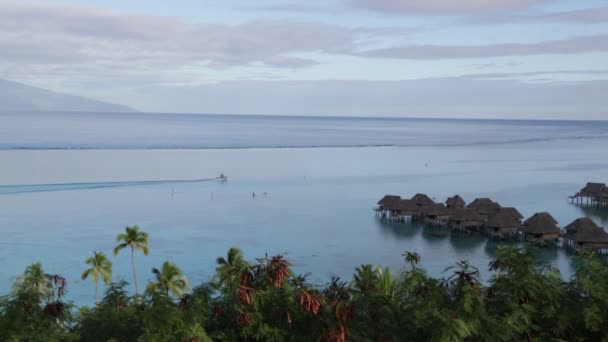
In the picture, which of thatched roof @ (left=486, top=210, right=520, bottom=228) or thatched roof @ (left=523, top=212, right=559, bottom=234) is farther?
thatched roof @ (left=486, top=210, right=520, bottom=228)

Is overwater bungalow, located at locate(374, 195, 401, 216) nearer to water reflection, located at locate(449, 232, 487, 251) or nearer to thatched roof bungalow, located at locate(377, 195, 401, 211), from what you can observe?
thatched roof bungalow, located at locate(377, 195, 401, 211)

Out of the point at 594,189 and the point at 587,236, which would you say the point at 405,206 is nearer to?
the point at 587,236

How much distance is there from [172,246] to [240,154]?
51.2m

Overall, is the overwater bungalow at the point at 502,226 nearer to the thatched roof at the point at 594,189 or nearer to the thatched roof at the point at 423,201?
the thatched roof at the point at 423,201

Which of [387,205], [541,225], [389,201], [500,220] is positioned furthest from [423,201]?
[541,225]

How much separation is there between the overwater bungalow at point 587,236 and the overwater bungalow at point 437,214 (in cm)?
652

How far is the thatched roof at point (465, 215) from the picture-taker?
33.0 meters

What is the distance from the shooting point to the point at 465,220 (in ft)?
108

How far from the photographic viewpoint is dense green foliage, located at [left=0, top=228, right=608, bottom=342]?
8961 mm

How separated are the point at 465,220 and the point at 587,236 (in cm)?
611

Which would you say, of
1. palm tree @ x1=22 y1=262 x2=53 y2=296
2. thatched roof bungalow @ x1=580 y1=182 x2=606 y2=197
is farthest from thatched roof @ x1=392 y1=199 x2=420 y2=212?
palm tree @ x1=22 y1=262 x2=53 y2=296

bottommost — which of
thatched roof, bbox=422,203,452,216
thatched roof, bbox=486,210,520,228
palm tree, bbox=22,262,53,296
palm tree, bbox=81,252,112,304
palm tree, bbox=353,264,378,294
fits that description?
palm tree, bbox=81,252,112,304

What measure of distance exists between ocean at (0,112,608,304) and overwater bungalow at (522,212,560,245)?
3.16ft

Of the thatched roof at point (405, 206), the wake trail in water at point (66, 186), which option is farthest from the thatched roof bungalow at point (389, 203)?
the wake trail in water at point (66, 186)
